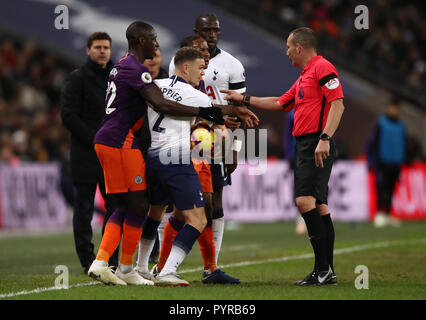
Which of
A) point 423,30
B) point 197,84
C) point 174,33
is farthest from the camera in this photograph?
point 423,30

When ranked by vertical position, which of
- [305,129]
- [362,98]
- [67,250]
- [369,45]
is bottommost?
[67,250]

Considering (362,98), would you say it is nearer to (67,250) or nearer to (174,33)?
(174,33)

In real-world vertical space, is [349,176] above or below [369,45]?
below

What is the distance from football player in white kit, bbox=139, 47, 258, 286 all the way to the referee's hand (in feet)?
2.88

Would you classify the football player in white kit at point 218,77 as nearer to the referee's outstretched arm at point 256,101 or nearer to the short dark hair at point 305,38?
the referee's outstretched arm at point 256,101

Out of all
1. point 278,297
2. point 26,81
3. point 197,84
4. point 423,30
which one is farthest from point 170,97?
point 423,30

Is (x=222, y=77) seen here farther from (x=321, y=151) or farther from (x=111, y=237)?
(x=111, y=237)

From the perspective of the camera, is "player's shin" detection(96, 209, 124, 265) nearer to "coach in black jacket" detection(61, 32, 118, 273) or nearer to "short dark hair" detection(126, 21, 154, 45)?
"short dark hair" detection(126, 21, 154, 45)

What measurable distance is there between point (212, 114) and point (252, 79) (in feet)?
53.8

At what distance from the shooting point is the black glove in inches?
277

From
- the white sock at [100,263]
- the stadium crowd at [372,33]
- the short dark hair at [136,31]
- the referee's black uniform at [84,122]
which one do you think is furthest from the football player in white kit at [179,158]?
the stadium crowd at [372,33]

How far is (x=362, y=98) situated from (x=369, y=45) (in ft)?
5.31

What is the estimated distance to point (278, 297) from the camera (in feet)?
20.7

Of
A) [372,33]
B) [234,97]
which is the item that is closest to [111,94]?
[234,97]
